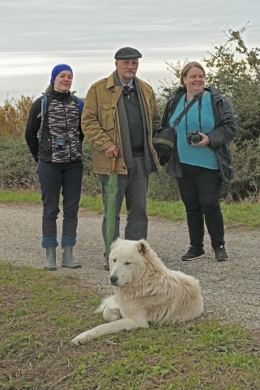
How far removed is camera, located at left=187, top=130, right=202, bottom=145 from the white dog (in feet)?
7.17

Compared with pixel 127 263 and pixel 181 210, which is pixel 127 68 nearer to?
pixel 127 263

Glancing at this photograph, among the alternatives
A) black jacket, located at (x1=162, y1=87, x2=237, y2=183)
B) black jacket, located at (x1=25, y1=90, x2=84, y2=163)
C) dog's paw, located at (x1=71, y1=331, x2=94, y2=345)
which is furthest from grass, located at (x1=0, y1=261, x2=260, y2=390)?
black jacket, located at (x1=162, y1=87, x2=237, y2=183)

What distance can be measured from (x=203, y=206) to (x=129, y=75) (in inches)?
71.8

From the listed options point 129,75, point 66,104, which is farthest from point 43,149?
point 129,75

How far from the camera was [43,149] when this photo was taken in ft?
24.4

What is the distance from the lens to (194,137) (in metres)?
7.31

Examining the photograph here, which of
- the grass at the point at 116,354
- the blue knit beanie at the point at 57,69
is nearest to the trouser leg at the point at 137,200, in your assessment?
the blue knit beanie at the point at 57,69

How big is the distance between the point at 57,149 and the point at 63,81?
784 mm

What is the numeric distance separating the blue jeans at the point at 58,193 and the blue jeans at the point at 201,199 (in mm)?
1288

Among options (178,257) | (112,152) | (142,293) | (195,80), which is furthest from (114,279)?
(178,257)

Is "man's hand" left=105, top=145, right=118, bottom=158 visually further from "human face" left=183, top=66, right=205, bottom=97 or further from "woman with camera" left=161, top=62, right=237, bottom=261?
"human face" left=183, top=66, right=205, bottom=97

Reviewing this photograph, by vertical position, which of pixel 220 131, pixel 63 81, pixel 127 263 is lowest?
pixel 127 263

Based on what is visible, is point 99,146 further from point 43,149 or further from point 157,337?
point 157,337

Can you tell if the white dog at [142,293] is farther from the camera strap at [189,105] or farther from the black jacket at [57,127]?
the camera strap at [189,105]
